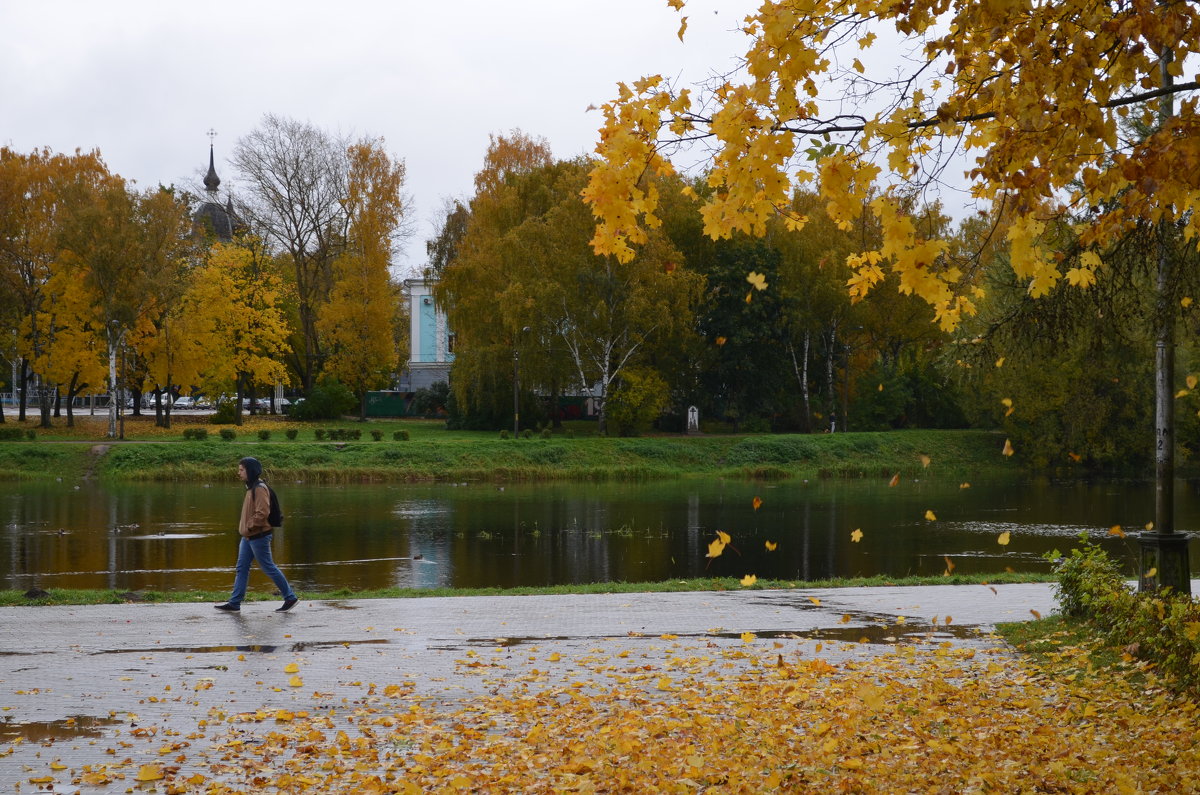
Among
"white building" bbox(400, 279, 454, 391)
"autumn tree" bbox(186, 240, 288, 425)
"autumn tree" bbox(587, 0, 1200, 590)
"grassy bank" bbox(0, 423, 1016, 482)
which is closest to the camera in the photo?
"autumn tree" bbox(587, 0, 1200, 590)

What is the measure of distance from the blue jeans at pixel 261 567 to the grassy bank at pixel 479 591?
93 cm

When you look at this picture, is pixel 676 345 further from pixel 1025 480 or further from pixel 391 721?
pixel 391 721

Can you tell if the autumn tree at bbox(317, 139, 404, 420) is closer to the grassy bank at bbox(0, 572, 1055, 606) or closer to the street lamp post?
the street lamp post

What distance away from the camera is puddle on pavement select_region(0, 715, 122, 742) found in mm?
7266

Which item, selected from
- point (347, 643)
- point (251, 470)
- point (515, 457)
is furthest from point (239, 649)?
point (515, 457)

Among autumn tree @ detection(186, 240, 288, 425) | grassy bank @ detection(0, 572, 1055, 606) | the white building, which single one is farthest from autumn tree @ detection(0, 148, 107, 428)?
grassy bank @ detection(0, 572, 1055, 606)

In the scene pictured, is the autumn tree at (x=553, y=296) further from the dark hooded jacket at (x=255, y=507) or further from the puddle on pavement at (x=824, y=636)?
the puddle on pavement at (x=824, y=636)

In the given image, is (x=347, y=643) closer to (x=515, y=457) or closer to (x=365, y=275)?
(x=515, y=457)

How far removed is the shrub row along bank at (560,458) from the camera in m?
44.8

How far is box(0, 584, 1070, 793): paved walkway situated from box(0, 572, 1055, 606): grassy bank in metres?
0.57

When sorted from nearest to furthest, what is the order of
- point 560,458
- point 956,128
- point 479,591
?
point 956,128, point 479,591, point 560,458

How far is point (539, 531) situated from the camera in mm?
27578

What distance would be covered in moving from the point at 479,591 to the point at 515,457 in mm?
32475

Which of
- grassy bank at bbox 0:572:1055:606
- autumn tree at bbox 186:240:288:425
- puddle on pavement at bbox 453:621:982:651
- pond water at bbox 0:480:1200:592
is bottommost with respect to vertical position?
pond water at bbox 0:480:1200:592
